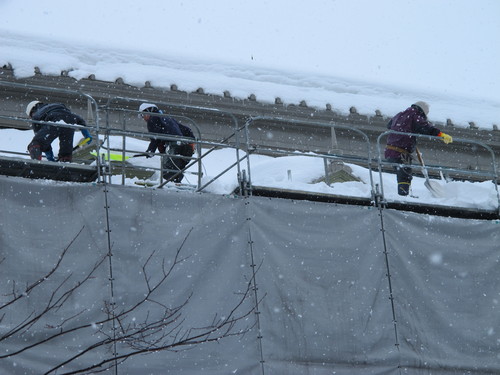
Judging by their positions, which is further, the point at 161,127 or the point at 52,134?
the point at 161,127

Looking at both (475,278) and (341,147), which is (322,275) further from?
(341,147)

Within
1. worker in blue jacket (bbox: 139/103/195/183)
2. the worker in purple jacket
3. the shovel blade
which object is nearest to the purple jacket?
the worker in purple jacket

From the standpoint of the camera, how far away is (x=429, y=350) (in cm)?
1458

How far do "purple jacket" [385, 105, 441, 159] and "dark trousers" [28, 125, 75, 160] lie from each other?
170 inches

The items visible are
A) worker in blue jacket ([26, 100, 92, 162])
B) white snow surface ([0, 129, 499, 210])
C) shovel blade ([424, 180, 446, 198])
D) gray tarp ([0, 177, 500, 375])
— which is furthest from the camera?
shovel blade ([424, 180, 446, 198])

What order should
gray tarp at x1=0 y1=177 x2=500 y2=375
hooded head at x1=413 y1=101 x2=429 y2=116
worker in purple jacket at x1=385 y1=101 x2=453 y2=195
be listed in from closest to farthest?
gray tarp at x1=0 y1=177 x2=500 y2=375 < worker in purple jacket at x1=385 y1=101 x2=453 y2=195 < hooded head at x1=413 y1=101 x2=429 y2=116

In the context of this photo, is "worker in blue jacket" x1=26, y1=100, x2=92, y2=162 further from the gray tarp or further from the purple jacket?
the purple jacket

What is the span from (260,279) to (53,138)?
10.4ft

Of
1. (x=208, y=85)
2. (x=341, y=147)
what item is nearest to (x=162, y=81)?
(x=208, y=85)

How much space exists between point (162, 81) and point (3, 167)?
26.8 ft

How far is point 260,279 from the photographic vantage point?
46.7 feet

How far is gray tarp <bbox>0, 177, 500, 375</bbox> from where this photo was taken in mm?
13250

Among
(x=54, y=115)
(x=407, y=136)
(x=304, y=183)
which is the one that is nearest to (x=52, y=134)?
(x=54, y=115)

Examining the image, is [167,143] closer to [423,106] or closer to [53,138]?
[53,138]
